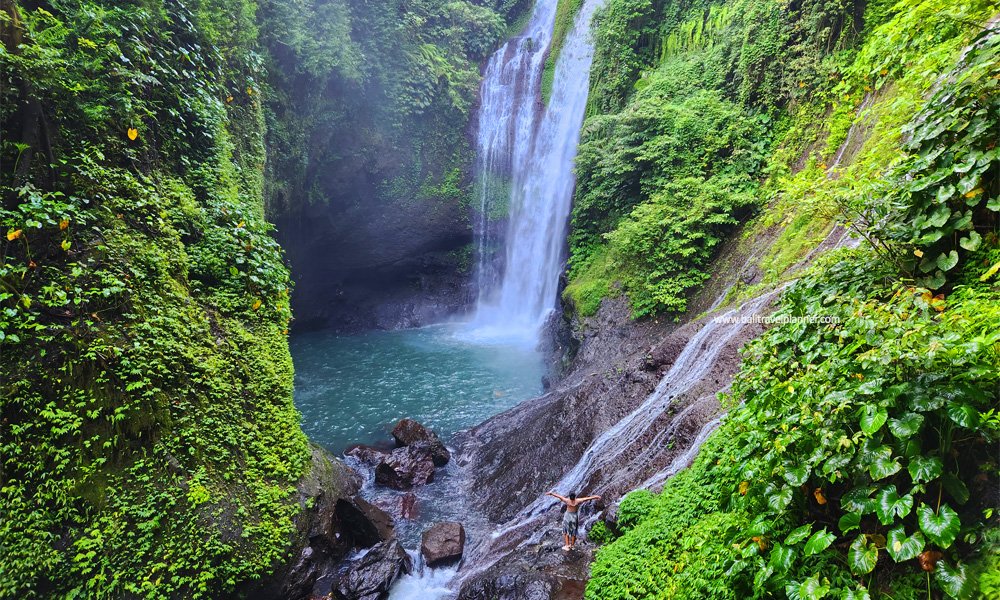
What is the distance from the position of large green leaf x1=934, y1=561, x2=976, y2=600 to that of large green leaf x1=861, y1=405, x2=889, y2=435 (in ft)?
2.06

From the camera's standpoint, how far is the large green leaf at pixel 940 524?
194 centimetres

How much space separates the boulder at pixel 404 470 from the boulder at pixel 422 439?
221 mm

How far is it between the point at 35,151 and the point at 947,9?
335 inches

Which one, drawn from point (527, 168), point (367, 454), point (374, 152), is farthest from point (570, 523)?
point (374, 152)

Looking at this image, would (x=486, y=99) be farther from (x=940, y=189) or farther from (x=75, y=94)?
(x=940, y=189)

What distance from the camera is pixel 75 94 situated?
525 centimetres

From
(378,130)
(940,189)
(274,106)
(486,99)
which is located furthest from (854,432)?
(486,99)

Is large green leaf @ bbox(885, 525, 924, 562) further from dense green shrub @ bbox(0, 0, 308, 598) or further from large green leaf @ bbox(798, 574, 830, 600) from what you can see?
dense green shrub @ bbox(0, 0, 308, 598)

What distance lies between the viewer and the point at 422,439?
32.7 ft

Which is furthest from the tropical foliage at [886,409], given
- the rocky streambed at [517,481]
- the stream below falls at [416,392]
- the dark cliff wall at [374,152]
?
the dark cliff wall at [374,152]

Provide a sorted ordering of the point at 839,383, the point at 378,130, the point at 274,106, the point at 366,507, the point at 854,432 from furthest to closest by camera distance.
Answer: the point at 378,130
the point at 274,106
the point at 366,507
the point at 839,383
the point at 854,432

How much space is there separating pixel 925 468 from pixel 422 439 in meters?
9.11

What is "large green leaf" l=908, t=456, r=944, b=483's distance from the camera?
2.07m

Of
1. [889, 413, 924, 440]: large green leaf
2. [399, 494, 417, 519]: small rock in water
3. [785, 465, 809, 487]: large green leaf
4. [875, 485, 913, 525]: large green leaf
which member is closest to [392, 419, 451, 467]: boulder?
[399, 494, 417, 519]: small rock in water
